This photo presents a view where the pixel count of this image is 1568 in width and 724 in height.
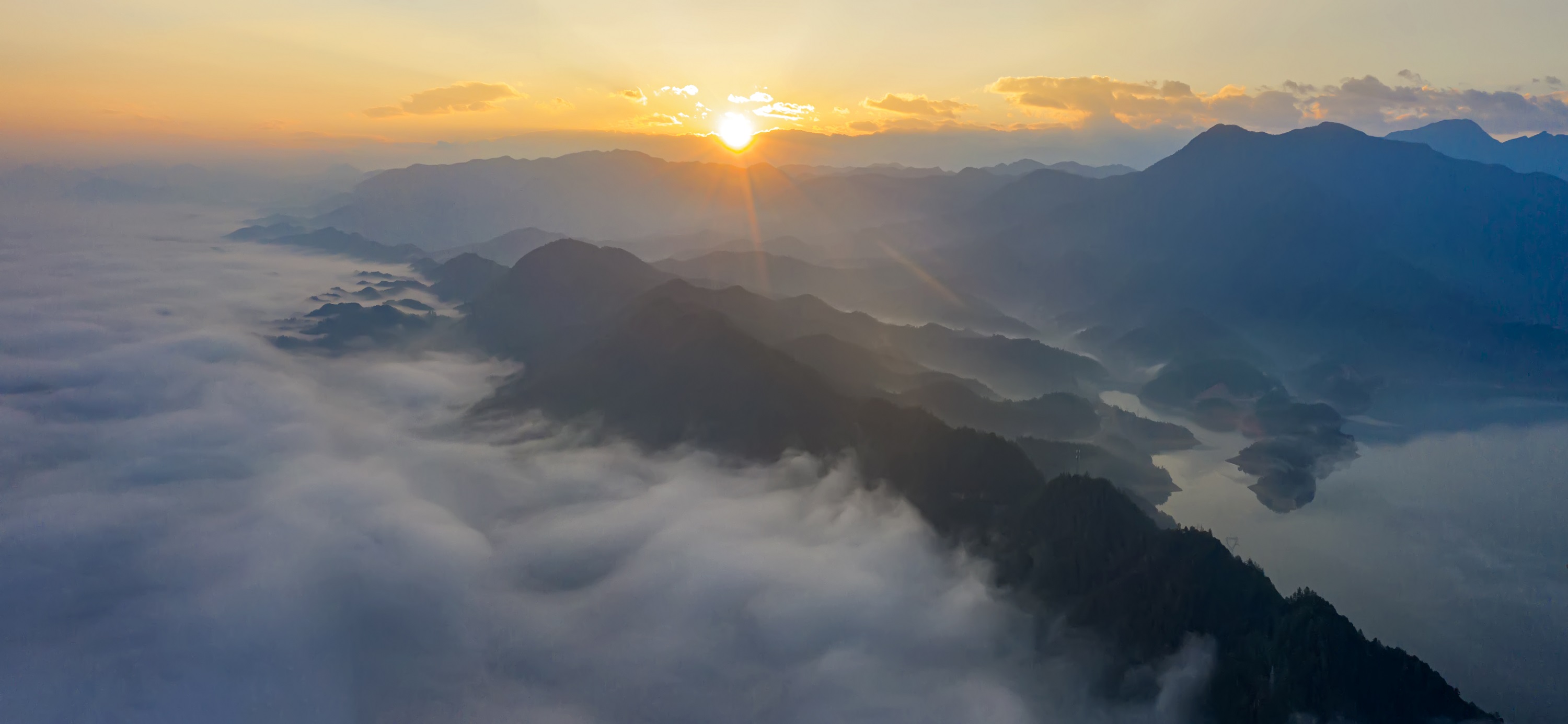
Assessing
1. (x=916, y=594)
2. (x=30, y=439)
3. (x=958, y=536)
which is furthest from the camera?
(x=30, y=439)

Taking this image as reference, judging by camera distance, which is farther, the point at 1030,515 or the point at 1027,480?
the point at 1027,480

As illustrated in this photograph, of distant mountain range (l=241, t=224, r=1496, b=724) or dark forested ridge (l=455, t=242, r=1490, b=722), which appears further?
distant mountain range (l=241, t=224, r=1496, b=724)

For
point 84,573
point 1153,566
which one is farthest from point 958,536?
point 84,573

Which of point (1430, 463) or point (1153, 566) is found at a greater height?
point (1153, 566)

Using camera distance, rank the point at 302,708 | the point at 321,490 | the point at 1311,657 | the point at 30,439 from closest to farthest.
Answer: the point at 1311,657 → the point at 302,708 → the point at 321,490 → the point at 30,439

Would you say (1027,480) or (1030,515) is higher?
(1027,480)

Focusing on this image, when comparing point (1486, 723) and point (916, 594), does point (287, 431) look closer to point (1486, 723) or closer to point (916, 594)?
point (916, 594)

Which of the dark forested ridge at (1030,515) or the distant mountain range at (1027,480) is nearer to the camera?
the dark forested ridge at (1030,515)

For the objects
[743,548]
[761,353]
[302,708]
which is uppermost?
[761,353]
